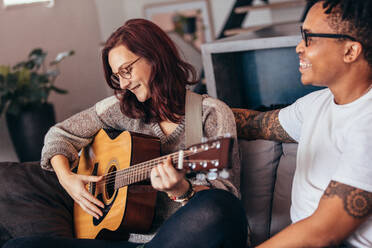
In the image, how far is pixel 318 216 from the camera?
1035 millimetres

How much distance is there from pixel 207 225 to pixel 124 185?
36 centimetres

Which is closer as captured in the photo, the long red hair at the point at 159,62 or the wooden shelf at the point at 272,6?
the long red hair at the point at 159,62

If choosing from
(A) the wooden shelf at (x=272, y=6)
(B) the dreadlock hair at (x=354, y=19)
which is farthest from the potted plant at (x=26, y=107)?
(B) the dreadlock hair at (x=354, y=19)

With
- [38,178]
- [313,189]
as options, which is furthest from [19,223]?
[313,189]

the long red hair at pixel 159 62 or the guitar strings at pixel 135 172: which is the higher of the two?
the long red hair at pixel 159 62

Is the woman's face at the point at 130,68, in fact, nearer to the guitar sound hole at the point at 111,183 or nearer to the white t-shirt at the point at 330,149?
the guitar sound hole at the point at 111,183

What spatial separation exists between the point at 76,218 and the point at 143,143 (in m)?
0.50

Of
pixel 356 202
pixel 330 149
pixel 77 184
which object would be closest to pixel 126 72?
pixel 77 184

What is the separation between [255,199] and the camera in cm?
162

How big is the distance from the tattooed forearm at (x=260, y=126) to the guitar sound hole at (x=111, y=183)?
497 mm

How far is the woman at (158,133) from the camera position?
1.16 m

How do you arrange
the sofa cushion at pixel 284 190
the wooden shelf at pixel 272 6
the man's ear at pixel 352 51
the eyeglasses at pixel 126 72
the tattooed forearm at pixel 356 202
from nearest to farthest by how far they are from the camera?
1. the tattooed forearm at pixel 356 202
2. the man's ear at pixel 352 51
3. the eyeglasses at pixel 126 72
4. the sofa cushion at pixel 284 190
5. the wooden shelf at pixel 272 6

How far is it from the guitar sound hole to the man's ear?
0.83 metres

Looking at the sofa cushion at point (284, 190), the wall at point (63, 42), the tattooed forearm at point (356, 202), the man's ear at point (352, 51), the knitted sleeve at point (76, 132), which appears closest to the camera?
the tattooed forearm at point (356, 202)
